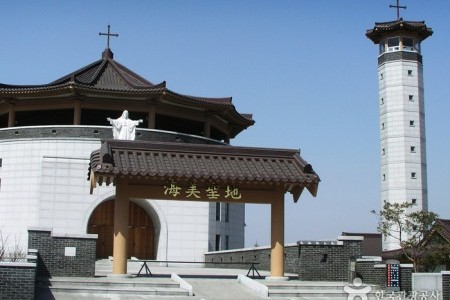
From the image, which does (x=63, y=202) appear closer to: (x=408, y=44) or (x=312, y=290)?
(x=312, y=290)

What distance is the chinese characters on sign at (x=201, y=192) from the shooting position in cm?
1908

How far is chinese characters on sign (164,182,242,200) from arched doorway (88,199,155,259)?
14125 millimetres

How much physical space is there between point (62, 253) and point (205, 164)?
4.59 m

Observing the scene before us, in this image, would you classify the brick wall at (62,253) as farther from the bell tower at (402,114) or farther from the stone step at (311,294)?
the bell tower at (402,114)

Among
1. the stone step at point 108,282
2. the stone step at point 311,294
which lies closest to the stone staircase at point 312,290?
the stone step at point 311,294

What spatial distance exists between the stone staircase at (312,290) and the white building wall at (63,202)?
14606 millimetres

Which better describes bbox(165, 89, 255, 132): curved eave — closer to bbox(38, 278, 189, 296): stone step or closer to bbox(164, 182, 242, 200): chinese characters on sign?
bbox(164, 182, 242, 200): chinese characters on sign

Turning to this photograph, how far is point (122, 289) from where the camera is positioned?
54.6 feet

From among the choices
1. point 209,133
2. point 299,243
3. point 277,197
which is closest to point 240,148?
point 277,197

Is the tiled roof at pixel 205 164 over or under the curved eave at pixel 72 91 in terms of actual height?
under

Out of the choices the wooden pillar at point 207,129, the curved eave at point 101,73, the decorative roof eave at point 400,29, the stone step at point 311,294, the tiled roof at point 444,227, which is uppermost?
the decorative roof eave at point 400,29

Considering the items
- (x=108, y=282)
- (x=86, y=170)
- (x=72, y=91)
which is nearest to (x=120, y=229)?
(x=108, y=282)

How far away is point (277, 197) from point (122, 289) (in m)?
5.48

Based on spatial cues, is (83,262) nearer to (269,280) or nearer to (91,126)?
(269,280)
